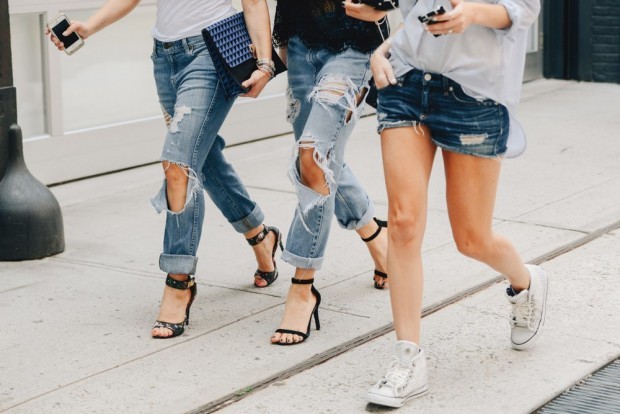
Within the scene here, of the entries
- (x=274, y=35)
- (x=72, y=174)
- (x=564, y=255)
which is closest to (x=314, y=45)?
(x=274, y=35)

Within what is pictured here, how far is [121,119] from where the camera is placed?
7.84m

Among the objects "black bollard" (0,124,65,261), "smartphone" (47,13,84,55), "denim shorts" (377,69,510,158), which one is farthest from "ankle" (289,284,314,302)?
"black bollard" (0,124,65,261)

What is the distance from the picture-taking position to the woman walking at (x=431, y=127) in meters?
3.87

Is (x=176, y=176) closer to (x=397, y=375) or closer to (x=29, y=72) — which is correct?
(x=397, y=375)

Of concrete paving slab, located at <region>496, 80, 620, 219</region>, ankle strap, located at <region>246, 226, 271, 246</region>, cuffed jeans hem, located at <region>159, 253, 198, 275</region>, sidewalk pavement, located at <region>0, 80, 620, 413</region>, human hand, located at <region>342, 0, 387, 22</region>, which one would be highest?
human hand, located at <region>342, 0, 387, 22</region>

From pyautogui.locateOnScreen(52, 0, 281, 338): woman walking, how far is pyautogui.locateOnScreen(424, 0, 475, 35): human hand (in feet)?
3.86

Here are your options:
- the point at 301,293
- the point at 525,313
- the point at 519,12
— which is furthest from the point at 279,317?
the point at 519,12

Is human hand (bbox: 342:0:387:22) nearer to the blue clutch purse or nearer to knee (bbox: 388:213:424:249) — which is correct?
the blue clutch purse

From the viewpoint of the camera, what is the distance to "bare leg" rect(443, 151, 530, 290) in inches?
158

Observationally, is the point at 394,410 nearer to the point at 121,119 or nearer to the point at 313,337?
the point at 313,337

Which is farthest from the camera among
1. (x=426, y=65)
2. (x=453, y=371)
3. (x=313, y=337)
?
(x=313, y=337)

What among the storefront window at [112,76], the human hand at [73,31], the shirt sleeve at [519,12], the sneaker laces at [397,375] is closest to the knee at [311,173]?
the sneaker laces at [397,375]

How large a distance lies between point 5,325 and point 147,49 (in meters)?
3.46

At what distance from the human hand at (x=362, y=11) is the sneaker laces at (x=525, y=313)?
3.79 ft
